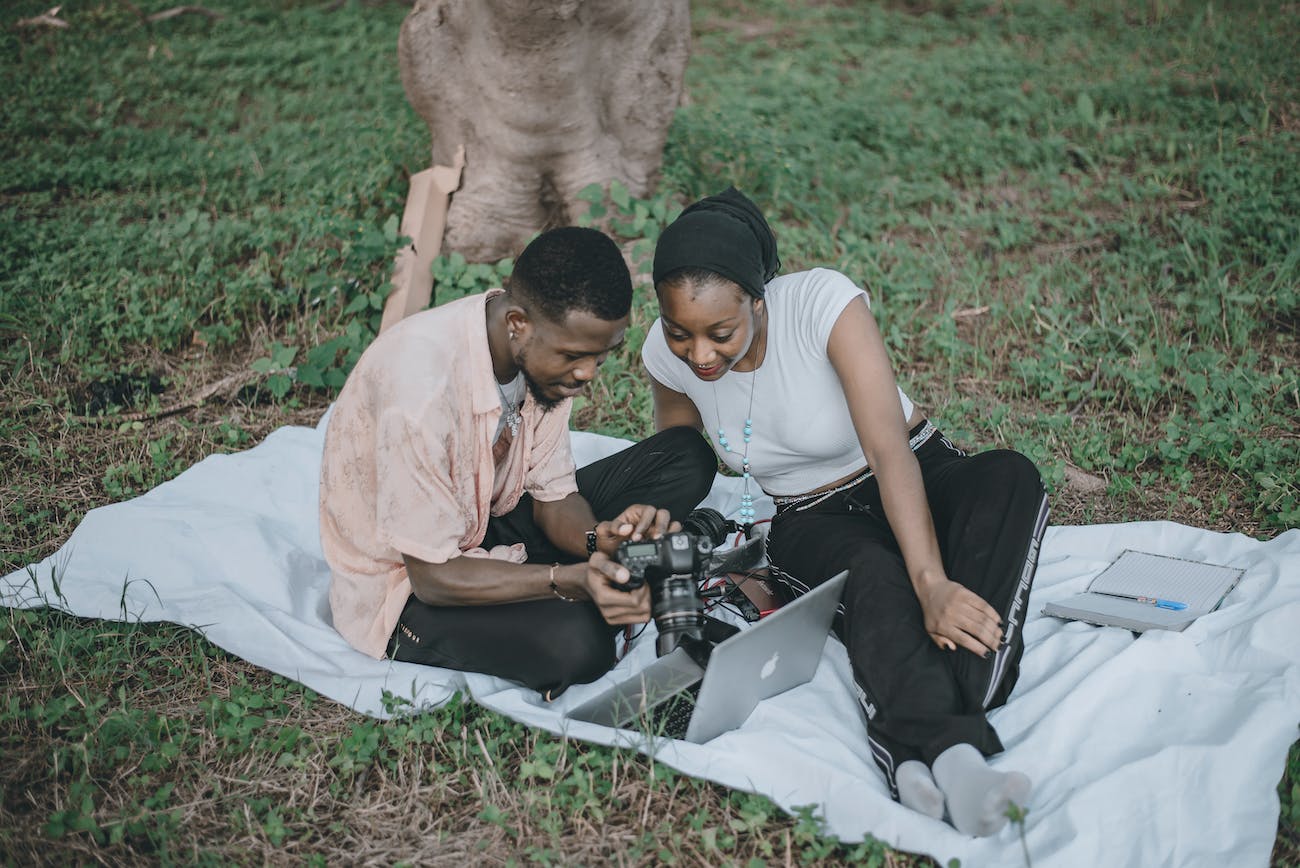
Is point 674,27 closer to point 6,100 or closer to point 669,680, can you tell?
point 669,680

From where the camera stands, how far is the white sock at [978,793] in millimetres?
2295

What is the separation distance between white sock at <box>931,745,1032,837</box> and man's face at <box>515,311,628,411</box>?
1278 millimetres

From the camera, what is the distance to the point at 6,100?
6.81 metres

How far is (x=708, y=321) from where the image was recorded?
2824 mm

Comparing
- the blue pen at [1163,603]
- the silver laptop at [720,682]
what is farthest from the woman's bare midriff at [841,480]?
the blue pen at [1163,603]

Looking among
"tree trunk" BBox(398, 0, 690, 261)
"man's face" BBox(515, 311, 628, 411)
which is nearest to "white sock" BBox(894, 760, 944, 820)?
"man's face" BBox(515, 311, 628, 411)

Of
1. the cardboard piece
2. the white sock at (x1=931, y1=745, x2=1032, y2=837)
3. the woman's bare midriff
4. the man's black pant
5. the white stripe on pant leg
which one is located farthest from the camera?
the cardboard piece

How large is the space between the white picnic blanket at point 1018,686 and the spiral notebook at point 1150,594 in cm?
4

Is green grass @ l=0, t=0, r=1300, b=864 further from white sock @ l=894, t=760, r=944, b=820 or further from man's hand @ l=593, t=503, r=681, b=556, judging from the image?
man's hand @ l=593, t=503, r=681, b=556

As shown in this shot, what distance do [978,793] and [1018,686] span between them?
0.75 meters

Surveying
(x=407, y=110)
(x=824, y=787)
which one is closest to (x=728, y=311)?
(x=824, y=787)

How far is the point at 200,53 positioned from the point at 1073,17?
22.9ft

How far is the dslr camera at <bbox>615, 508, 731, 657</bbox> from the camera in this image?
2.57 metres

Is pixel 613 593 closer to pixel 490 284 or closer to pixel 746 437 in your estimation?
pixel 746 437
